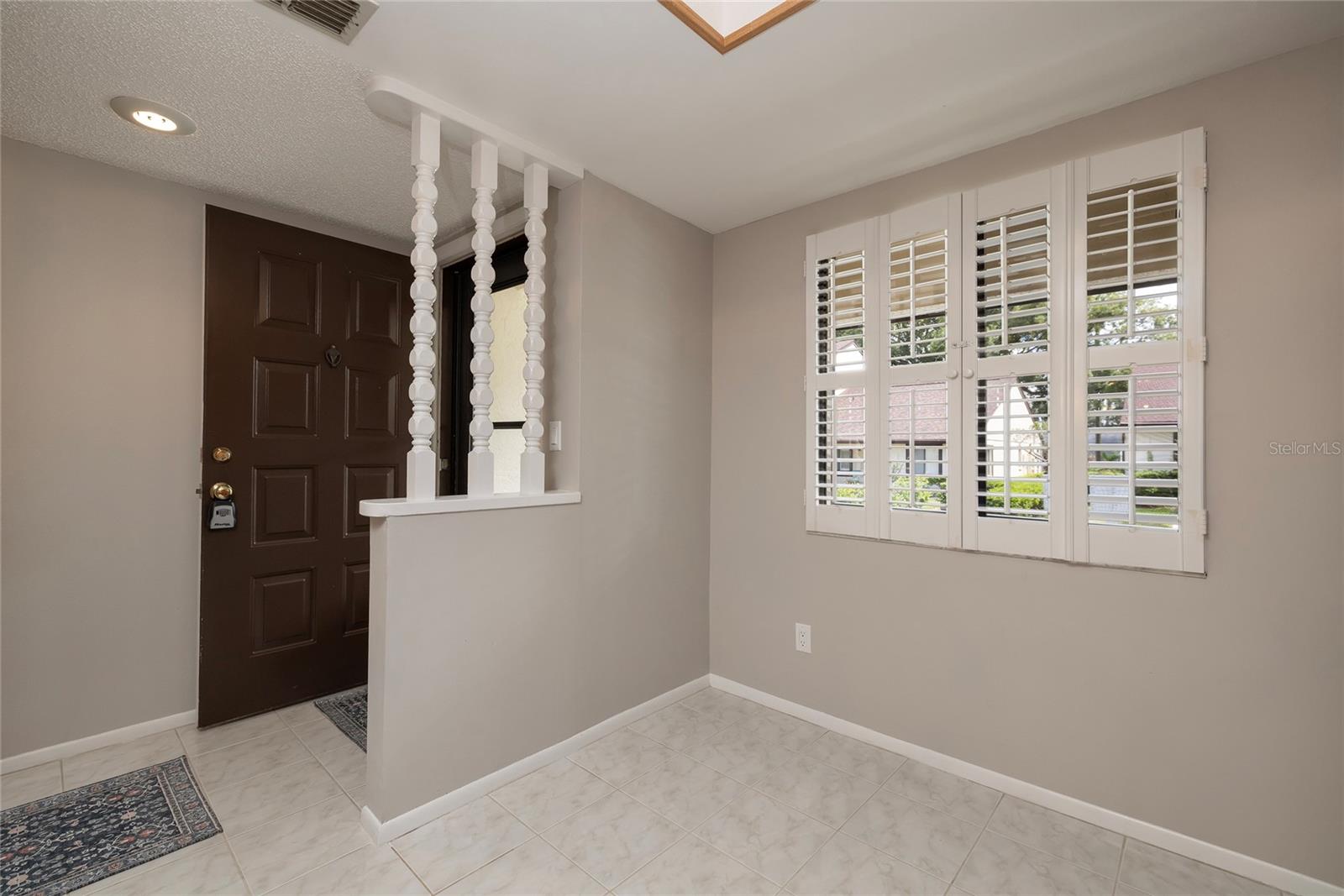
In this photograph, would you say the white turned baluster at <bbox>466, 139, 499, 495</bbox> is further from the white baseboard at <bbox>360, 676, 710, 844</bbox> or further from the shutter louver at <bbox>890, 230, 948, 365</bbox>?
the shutter louver at <bbox>890, 230, 948, 365</bbox>

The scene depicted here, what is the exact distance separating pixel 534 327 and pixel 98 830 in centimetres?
211

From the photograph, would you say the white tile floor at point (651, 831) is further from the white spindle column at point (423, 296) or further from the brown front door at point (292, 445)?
the white spindle column at point (423, 296)

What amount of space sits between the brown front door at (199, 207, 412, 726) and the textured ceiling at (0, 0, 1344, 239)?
472mm

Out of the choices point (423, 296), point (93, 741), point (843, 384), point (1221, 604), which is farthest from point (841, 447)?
point (93, 741)

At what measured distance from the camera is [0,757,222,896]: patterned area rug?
1.63m

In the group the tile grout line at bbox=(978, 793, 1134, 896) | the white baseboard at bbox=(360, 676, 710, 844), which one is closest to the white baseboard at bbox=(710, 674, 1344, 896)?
the tile grout line at bbox=(978, 793, 1134, 896)

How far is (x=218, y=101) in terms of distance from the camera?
6.21 feet

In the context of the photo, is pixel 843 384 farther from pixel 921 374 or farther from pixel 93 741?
pixel 93 741

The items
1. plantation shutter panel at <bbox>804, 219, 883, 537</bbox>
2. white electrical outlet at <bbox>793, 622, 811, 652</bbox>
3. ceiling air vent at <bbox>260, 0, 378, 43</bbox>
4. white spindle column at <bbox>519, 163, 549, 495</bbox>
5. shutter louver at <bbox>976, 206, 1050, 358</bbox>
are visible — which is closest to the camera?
ceiling air vent at <bbox>260, 0, 378, 43</bbox>

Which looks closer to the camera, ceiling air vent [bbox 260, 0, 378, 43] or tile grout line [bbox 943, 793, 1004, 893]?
ceiling air vent [bbox 260, 0, 378, 43]

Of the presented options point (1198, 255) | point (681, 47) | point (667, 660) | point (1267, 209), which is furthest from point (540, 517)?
point (1267, 209)

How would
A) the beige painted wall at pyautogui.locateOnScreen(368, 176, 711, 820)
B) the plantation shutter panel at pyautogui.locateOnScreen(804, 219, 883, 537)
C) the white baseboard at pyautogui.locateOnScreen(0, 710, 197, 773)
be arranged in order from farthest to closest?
the plantation shutter panel at pyautogui.locateOnScreen(804, 219, 883, 537), the white baseboard at pyautogui.locateOnScreen(0, 710, 197, 773), the beige painted wall at pyautogui.locateOnScreen(368, 176, 711, 820)

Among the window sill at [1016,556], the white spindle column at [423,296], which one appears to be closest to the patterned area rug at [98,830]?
the white spindle column at [423,296]

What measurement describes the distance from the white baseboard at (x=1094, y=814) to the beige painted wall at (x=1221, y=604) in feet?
0.10
